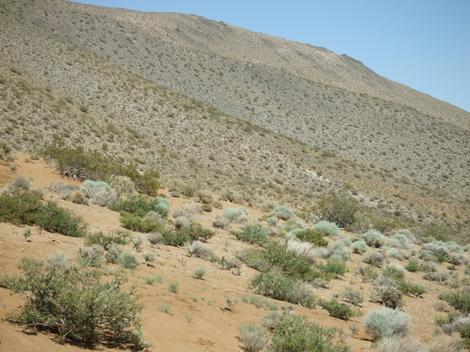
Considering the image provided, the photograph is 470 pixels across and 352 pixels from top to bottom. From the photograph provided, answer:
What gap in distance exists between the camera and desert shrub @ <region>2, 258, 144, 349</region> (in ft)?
21.0

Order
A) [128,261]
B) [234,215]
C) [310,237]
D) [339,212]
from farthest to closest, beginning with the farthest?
[339,212] < [234,215] < [310,237] < [128,261]

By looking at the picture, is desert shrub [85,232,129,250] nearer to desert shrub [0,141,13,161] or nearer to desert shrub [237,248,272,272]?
desert shrub [237,248,272,272]

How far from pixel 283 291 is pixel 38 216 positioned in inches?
275

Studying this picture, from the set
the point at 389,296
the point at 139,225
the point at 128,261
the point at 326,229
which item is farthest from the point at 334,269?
the point at 326,229

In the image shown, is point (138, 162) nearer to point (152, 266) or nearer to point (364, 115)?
point (152, 266)

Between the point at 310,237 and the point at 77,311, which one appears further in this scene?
the point at 310,237

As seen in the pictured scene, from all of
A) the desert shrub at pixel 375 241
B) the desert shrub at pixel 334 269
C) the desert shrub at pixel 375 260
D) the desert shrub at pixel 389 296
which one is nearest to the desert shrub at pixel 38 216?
the desert shrub at pixel 334 269

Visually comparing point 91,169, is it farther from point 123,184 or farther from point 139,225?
point 139,225

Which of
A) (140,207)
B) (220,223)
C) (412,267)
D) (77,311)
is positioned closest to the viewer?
(77,311)

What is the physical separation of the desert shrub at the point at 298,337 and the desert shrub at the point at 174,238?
658cm

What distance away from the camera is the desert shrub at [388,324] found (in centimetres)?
1017

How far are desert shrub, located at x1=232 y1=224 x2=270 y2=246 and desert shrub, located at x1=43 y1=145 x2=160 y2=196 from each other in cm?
732

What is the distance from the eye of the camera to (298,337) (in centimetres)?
792

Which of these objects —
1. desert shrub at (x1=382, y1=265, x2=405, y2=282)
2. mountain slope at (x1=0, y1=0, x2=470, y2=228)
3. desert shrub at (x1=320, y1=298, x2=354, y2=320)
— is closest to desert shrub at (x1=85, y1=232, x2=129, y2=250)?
desert shrub at (x1=320, y1=298, x2=354, y2=320)
